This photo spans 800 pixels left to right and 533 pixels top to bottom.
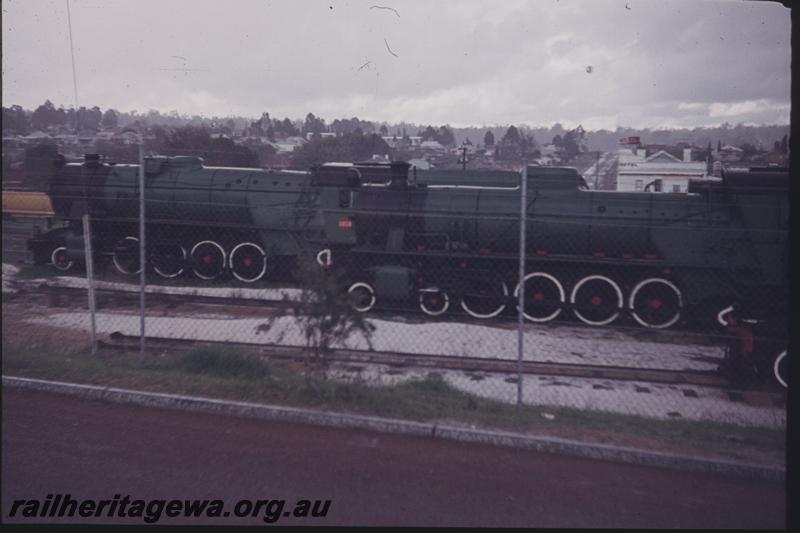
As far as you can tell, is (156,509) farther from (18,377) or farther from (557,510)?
(18,377)

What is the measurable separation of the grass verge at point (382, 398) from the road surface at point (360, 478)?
0.46 m

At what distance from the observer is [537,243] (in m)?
11.9

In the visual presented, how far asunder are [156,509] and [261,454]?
93 cm

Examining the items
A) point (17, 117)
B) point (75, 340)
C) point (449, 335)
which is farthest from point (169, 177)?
point (449, 335)

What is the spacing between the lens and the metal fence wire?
27.5 ft

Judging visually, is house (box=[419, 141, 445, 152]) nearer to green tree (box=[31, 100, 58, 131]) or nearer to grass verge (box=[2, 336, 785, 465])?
green tree (box=[31, 100, 58, 131])

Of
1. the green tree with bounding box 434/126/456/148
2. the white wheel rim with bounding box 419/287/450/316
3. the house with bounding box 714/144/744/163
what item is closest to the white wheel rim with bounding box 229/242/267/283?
the white wheel rim with bounding box 419/287/450/316

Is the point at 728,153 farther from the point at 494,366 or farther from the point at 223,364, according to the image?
the point at 223,364

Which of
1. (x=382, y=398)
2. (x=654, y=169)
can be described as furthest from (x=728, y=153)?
(x=382, y=398)

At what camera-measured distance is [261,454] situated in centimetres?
485

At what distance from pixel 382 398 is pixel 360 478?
1446mm

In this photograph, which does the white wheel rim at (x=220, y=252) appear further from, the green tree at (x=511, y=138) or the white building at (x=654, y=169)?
the green tree at (x=511, y=138)

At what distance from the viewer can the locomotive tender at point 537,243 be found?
33.9 feet

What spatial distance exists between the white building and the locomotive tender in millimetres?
9061
